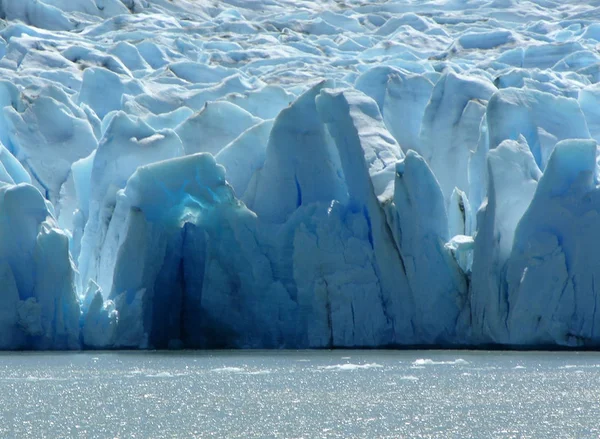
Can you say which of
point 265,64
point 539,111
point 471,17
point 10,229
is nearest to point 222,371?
point 10,229

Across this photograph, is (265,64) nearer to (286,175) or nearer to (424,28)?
(424,28)

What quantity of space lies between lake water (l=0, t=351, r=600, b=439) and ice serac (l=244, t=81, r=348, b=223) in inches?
68.2

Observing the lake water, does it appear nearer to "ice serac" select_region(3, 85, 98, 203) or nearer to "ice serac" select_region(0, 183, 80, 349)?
"ice serac" select_region(0, 183, 80, 349)

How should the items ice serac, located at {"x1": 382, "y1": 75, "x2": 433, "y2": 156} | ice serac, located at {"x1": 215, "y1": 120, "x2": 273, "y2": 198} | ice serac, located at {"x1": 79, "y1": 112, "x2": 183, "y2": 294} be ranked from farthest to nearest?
ice serac, located at {"x1": 382, "y1": 75, "x2": 433, "y2": 156} → ice serac, located at {"x1": 79, "y1": 112, "x2": 183, "y2": 294} → ice serac, located at {"x1": 215, "y1": 120, "x2": 273, "y2": 198}

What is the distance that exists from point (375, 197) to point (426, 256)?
0.92 metres

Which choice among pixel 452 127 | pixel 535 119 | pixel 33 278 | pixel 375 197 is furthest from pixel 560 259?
pixel 33 278

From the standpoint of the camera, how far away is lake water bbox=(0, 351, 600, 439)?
33.6 ft

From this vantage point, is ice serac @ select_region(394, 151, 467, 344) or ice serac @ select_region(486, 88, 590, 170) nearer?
ice serac @ select_region(394, 151, 467, 344)

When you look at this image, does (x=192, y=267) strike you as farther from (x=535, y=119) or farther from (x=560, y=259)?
(x=535, y=119)

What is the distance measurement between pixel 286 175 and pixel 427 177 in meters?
1.64

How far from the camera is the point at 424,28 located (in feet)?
105

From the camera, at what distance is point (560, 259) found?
1426 centimetres

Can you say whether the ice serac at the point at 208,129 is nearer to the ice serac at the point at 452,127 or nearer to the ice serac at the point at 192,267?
the ice serac at the point at 192,267

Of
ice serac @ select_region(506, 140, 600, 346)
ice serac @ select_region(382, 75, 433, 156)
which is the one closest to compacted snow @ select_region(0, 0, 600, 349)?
ice serac @ select_region(506, 140, 600, 346)
